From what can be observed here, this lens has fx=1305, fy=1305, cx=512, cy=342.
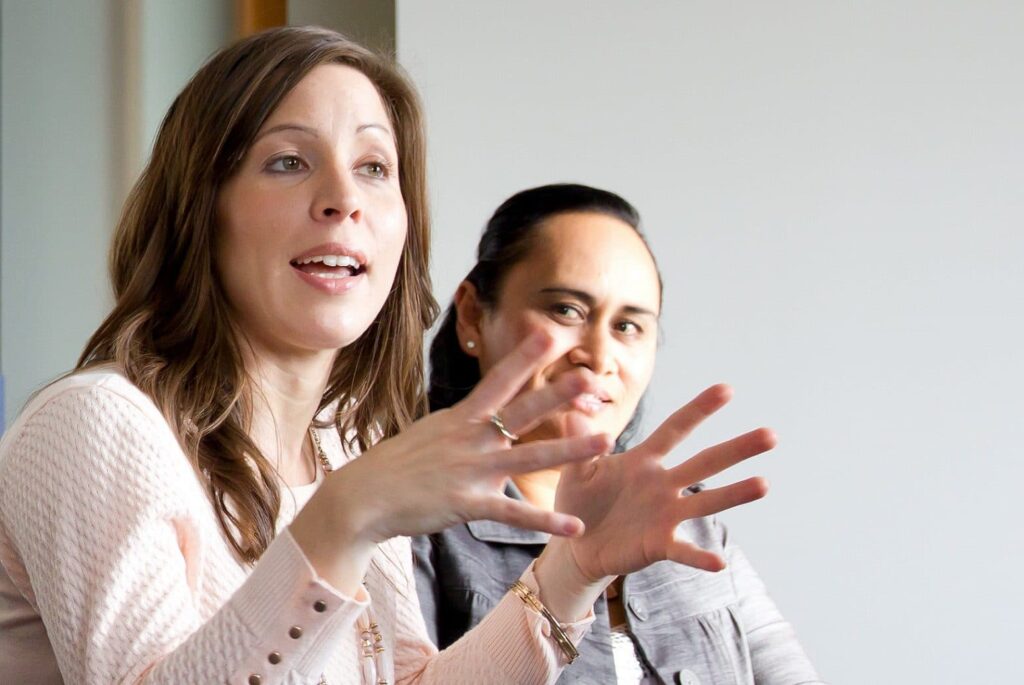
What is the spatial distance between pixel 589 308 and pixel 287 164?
0.65m

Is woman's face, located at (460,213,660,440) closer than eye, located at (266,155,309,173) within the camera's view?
No

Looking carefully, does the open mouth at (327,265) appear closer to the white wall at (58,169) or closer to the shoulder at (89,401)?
the shoulder at (89,401)

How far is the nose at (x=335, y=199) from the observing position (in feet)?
4.10

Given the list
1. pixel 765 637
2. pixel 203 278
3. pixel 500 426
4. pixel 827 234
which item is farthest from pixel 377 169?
pixel 827 234

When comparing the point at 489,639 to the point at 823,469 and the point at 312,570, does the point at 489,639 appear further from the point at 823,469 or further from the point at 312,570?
the point at 823,469

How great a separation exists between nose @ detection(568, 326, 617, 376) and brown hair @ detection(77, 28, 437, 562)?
54 cm

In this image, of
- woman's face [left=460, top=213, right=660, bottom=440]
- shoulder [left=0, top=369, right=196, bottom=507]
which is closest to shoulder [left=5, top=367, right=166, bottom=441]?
shoulder [left=0, top=369, right=196, bottom=507]

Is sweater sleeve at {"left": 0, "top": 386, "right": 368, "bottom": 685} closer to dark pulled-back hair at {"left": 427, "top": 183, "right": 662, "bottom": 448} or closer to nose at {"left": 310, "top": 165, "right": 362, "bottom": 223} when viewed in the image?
nose at {"left": 310, "top": 165, "right": 362, "bottom": 223}

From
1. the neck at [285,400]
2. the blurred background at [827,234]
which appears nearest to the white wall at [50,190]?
the blurred background at [827,234]

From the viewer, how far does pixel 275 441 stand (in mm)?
1342

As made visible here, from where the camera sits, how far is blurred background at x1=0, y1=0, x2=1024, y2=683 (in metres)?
2.46

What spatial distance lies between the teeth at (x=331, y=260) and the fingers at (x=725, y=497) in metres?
0.40

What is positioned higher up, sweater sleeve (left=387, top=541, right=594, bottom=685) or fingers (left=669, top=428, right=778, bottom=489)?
fingers (left=669, top=428, right=778, bottom=489)

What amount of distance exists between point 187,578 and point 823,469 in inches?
64.9
